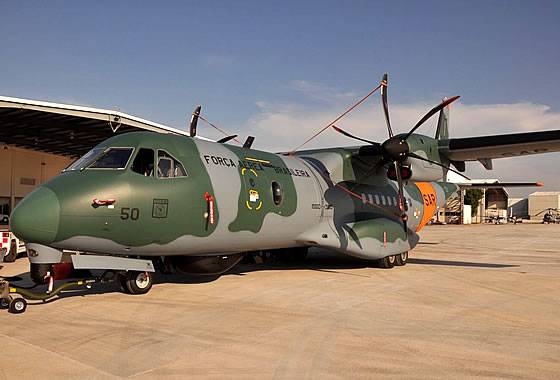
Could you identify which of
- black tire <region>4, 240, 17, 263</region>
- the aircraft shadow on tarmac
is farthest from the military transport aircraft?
black tire <region>4, 240, 17, 263</region>

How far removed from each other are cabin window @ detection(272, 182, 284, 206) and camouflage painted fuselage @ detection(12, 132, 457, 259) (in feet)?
0.08

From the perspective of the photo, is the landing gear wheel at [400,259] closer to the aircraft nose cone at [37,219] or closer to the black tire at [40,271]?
the black tire at [40,271]

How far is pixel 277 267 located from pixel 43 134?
16795 millimetres

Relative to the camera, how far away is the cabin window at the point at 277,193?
36.9 ft

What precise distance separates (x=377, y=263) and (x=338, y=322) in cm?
756

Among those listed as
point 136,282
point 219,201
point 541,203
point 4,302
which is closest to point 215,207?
point 219,201

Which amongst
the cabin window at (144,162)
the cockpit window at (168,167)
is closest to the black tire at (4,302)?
the cabin window at (144,162)

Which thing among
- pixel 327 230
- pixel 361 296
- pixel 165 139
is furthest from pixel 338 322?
pixel 327 230

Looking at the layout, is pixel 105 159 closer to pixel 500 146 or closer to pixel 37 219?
pixel 37 219

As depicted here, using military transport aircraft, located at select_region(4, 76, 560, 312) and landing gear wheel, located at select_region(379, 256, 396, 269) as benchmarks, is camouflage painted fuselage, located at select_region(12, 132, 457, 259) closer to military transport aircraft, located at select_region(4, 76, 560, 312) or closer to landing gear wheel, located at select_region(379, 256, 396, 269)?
military transport aircraft, located at select_region(4, 76, 560, 312)

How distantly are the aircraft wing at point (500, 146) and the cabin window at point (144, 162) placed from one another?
922 cm

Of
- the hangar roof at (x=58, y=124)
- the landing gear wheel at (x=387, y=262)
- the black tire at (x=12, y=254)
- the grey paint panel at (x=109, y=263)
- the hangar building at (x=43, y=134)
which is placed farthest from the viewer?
the hangar building at (x=43, y=134)

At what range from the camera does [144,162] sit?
29.1 ft

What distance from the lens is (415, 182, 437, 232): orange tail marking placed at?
17138 mm
